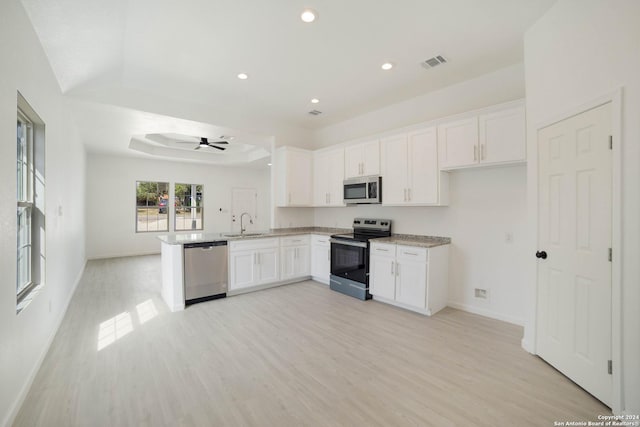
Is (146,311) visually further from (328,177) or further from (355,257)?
(328,177)

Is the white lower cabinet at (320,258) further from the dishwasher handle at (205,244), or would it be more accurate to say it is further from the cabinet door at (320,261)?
the dishwasher handle at (205,244)

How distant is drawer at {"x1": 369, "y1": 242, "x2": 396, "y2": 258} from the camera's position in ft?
12.9

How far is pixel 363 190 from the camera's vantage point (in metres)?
4.55

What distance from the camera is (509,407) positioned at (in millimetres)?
1920

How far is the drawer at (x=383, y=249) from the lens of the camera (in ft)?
12.9

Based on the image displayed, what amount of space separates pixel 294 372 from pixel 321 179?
367 cm

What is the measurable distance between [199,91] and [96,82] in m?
1.19

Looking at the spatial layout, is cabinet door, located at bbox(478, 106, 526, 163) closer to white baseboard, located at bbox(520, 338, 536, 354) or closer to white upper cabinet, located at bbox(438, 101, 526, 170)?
white upper cabinet, located at bbox(438, 101, 526, 170)

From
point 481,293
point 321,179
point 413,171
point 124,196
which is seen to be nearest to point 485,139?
point 413,171

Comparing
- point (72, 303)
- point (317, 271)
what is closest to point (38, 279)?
point (72, 303)

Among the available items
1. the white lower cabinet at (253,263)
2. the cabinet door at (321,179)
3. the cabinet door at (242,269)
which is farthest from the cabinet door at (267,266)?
the cabinet door at (321,179)

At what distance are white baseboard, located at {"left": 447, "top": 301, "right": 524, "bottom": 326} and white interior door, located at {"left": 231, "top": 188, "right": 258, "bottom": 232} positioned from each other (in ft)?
25.2

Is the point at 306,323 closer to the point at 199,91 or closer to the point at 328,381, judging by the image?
the point at 328,381

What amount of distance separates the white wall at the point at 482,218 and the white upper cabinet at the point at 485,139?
32 centimetres
